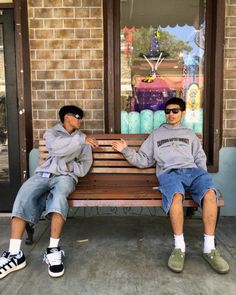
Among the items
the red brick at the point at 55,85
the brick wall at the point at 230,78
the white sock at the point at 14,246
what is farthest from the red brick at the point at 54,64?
the white sock at the point at 14,246

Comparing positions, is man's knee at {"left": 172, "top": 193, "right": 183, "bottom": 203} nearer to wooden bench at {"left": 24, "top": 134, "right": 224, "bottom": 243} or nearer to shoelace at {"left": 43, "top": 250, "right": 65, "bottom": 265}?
wooden bench at {"left": 24, "top": 134, "right": 224, "bottom": 243}

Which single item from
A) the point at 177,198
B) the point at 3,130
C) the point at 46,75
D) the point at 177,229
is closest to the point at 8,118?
the point at 3,130

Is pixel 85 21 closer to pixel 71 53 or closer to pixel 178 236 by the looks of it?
pixel 71 53

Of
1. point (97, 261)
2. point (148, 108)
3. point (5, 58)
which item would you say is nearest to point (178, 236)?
point (97, 261)

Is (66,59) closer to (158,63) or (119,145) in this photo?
(158,63)

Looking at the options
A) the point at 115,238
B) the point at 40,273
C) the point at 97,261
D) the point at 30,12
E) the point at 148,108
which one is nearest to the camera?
the point at 40,273

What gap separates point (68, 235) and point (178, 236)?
1179 millimetres

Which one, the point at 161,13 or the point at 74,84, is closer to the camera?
the point at 74,84

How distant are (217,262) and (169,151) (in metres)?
1.07

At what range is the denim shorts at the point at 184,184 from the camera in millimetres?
2891

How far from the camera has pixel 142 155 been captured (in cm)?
349

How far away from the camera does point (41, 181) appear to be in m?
3.14

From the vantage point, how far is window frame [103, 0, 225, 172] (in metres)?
3.73

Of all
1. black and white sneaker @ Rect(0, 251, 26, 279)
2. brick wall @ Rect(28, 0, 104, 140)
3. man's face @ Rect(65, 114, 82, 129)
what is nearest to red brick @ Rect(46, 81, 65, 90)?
brick wall @ Rect(28, 0, 104, 140)
